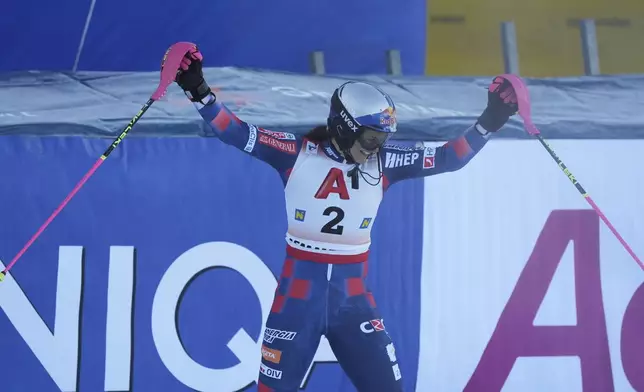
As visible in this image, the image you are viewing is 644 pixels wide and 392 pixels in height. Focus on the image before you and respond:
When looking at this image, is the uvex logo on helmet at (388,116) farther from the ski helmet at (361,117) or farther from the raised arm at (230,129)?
the raised arm at (230,129)

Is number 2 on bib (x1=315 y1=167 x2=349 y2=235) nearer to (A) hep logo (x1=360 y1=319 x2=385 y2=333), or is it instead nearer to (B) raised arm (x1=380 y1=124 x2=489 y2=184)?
(B) raised arm (x1=380 y1=124 x2=489 y2=184)

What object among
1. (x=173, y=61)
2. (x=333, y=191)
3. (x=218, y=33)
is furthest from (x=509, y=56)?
(x=173, y=61)

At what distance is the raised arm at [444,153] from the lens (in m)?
2.60

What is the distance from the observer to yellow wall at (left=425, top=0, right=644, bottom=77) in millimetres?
4672

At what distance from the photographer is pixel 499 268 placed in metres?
3.34

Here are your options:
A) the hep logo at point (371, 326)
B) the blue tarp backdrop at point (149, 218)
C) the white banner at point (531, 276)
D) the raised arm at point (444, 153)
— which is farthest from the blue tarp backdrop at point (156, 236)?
the hep logo at point (371, 326)

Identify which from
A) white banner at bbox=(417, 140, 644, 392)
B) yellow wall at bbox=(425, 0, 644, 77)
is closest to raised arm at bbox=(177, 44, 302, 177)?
white banner at bbox=(417, 140, 644, 392)

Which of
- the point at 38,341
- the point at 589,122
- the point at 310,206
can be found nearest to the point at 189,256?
the point at 38,341

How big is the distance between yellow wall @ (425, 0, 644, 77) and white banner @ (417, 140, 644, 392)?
1.44 metres

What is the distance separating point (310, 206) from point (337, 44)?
171cm

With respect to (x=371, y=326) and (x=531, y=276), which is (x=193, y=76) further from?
(x=531, y=276)

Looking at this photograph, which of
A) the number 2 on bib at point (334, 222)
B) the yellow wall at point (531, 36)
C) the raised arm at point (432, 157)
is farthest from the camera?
the yellow wall at point (531, 36)

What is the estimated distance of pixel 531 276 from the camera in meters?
3.35

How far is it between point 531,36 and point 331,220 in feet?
8.81
